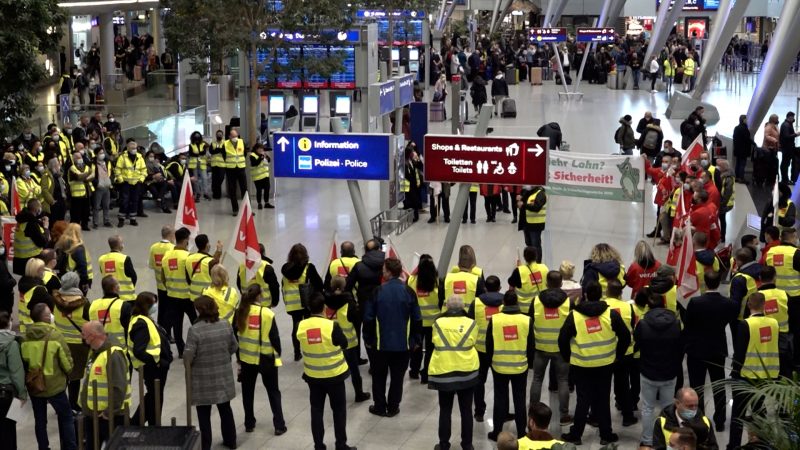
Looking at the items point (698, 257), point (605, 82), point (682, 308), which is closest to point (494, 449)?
point (682, 308)

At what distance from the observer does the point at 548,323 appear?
11.0 metres

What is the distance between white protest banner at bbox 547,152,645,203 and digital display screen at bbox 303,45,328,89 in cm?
731

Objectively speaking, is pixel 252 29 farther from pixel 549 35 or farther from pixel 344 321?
pixel 549 35

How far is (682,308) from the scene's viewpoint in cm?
1187

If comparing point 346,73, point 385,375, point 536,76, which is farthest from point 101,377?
point 536,76

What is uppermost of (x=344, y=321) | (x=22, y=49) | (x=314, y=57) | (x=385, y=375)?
(x=22, y=49)

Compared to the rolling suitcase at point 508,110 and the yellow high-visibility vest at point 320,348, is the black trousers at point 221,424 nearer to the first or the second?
the yellow high-visibility vest at point 320,348

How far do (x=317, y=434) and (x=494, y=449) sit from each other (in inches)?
64.6

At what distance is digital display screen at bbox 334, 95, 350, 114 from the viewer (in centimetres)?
2808

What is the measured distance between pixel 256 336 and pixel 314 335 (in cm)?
80

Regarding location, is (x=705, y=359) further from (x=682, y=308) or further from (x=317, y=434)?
(x=317, y=434)

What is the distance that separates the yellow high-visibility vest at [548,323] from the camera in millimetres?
10945

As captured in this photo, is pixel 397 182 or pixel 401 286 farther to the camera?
pixel 397 182

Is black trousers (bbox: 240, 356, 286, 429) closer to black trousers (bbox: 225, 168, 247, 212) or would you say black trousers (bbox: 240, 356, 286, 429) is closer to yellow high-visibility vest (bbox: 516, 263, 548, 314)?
yellow high-visibility vest (bbox: 516, 263, 548, 314)
